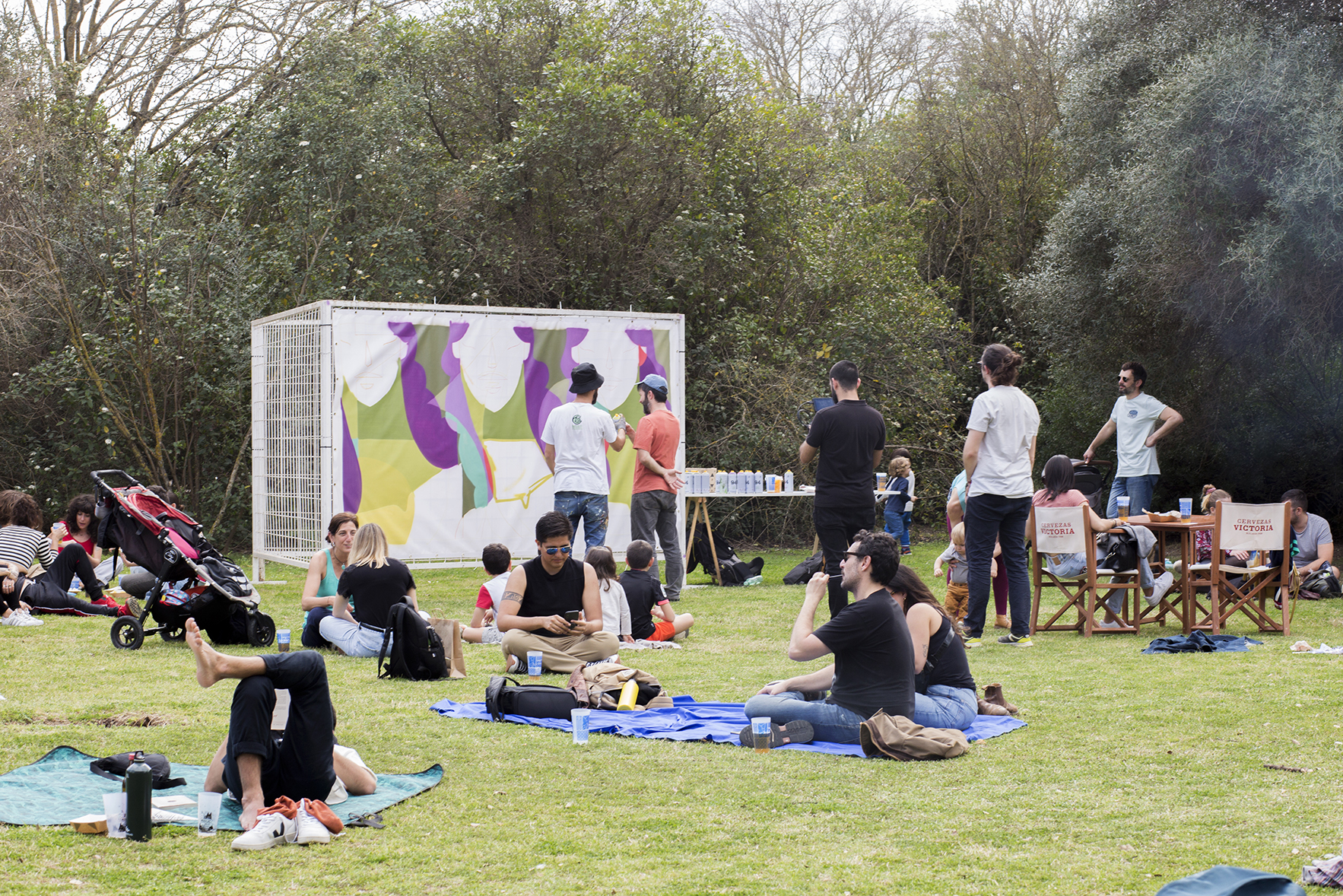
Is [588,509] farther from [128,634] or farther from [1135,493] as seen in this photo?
[1135,493]

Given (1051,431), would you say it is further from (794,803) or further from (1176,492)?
(794,803)

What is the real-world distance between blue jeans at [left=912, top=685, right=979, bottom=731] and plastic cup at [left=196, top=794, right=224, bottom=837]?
9.43ft

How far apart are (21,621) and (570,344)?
17.3 feet

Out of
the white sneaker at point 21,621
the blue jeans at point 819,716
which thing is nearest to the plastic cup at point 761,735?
the blue jeans at point 819,716

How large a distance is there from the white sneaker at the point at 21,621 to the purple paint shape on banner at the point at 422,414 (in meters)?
3.43

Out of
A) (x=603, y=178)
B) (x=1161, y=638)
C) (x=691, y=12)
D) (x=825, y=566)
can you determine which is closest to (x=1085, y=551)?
(x=1161, y=638)

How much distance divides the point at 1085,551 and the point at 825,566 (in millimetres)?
2146

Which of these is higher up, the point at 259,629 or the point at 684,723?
the point at 259,629

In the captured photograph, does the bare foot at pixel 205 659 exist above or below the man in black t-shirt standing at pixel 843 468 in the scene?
below

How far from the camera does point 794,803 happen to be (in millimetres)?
4488

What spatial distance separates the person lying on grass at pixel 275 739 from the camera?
165 inches

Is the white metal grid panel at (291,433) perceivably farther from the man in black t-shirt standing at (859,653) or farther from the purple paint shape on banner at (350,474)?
the man in black t-shirt standing at (859,653)

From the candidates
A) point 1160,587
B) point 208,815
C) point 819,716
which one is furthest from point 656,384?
point 208,815

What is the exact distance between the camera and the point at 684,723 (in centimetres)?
594
